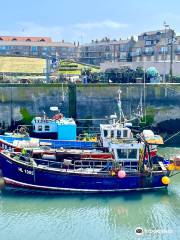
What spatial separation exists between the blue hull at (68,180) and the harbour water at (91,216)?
0.36 m

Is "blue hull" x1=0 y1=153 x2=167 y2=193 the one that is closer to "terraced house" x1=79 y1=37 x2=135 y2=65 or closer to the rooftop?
"terraced house" x1=79 y1=37 x2=135 y2=65

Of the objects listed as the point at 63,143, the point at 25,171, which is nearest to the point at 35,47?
the point at 63,143

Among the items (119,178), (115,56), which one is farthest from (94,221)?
(115,56)

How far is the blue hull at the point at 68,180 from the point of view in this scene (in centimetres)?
2130

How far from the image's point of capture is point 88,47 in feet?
268

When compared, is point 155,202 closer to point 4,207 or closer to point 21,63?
point 4,207

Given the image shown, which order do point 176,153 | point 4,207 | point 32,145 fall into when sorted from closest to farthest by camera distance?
point 4,207, point 32,145, point 176,153

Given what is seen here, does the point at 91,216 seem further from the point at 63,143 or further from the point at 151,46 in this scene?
the point at 151,46

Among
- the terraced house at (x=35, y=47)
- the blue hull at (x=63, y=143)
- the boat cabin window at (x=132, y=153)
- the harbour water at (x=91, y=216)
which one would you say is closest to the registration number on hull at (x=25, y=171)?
the harbour water at (x=91, y=216)

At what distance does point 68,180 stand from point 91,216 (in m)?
2.74

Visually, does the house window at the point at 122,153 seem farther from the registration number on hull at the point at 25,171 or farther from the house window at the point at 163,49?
the house window at the point at 163,49

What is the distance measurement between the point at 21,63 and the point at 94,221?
41.6 metres

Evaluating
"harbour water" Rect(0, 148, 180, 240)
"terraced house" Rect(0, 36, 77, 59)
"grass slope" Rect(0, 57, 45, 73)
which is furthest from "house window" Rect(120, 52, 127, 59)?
"harbour water" Rect(0, 148, 180, 240)

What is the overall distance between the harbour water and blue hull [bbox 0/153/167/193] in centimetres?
36
